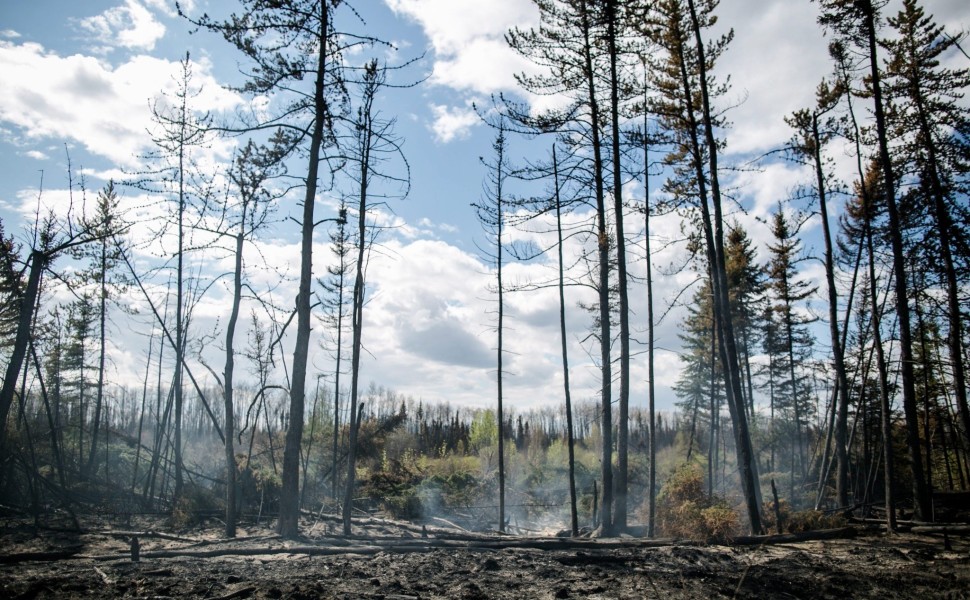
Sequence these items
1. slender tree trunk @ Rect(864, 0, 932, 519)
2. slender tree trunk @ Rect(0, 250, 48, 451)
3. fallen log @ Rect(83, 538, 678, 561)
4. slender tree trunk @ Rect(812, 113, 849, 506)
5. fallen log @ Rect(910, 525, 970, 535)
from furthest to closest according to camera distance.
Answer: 1. slender tree trunk @ Rect(812, 113, 849, 506)
2. slender tree trunk @ Rect(864, 0, 932, 519)
3. fallen log @ Rect(910, 525, 970, 535)
4. fallen log @ Rect(83, 538, 678, 561)
5. slender tree trunk @ Rect(0, 250, 48, 451)

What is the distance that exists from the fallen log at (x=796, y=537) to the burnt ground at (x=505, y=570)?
5.3 inches

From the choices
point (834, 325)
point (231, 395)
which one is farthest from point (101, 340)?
point (834, 325)

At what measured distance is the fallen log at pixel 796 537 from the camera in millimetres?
10258

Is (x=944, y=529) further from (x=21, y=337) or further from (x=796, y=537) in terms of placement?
(x=21, y=337)

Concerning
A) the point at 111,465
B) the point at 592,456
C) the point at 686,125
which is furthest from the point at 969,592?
the point at 592,456

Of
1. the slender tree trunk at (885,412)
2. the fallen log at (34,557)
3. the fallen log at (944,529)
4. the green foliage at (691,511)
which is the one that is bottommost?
the green foliage at (691,511)

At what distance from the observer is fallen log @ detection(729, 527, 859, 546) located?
33.7 feet

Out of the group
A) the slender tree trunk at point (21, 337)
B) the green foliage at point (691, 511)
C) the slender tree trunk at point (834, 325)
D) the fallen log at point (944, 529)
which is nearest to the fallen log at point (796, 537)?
the fallen log at point (944, 529)

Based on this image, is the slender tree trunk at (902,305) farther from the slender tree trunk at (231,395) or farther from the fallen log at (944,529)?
the slender tree trunk at (231,395)

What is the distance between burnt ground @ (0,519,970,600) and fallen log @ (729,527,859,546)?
0.14 meters

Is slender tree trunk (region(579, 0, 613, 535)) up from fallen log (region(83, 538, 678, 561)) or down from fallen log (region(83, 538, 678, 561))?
up

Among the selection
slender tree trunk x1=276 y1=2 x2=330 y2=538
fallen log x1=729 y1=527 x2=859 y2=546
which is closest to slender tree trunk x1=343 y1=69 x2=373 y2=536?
slender tree trunk x1=276 y1=2 x2=330 y2=538

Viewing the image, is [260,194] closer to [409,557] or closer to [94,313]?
[409,557]

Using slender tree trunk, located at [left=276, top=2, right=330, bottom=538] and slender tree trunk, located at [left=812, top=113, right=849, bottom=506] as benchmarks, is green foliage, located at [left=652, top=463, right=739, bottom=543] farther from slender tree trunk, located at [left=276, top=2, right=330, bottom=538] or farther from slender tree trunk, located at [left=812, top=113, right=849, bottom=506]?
slender tree trunk, located at [left=276, top=2, right=330, bottom=538]
